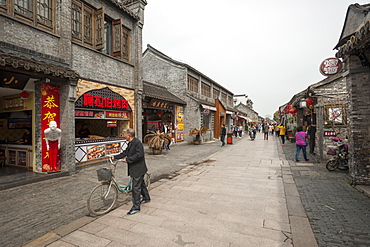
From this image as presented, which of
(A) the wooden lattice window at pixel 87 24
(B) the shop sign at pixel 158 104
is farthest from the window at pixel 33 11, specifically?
(B) the shop sign at pixel 158 104

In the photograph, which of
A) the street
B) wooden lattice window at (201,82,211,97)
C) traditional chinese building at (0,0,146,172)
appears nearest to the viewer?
the street

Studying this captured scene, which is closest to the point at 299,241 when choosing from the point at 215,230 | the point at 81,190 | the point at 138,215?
the point at 215,230

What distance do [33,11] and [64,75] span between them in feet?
7.34

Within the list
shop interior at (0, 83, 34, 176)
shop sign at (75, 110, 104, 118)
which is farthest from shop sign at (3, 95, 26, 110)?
shop sign at (75, 110, 104, 118)

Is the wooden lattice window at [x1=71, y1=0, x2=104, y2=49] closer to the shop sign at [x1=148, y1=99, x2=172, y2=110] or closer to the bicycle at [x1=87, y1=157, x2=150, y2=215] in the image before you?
the shop sign at [x1=148, y1=99, x2=172, y2=110]

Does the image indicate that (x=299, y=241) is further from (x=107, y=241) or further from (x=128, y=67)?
(x=128, y=67)

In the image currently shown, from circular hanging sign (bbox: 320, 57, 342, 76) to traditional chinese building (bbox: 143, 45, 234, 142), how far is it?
→ 10811 millimetres

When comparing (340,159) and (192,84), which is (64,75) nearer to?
(340,159)

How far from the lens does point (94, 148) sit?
8492 mm

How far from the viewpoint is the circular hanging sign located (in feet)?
Result: 21.8

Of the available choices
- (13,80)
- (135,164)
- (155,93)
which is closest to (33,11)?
(13,80)

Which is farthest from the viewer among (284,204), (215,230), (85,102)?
(85,102)

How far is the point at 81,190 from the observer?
536 centimetres

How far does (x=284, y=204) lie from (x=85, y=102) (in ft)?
25.2
